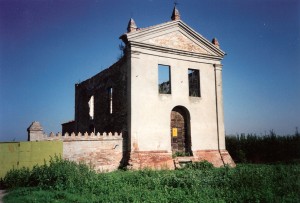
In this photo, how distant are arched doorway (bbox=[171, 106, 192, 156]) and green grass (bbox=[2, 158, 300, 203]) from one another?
173 inches

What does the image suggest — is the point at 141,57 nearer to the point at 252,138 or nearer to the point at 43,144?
the point at 43,144

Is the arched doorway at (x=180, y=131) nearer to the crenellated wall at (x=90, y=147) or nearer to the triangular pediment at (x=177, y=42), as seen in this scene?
the crenellated wall at (x=90, y=147)

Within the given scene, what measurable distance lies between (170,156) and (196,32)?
8.03 metres

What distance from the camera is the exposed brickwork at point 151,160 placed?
13477 millimetres

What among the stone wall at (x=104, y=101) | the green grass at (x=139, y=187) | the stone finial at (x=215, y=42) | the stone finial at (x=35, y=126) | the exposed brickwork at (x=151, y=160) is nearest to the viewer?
the green grass at (x=139, y=187)

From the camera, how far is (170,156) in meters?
14.6

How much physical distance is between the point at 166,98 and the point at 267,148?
413 inches

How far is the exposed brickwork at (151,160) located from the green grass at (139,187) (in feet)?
6.99

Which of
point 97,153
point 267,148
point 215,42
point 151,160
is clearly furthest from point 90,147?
point 267,148

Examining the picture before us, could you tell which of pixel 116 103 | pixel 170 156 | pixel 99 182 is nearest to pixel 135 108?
pixel 116 103

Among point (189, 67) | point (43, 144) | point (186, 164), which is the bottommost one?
point (186, 164)

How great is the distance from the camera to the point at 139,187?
29.6ft

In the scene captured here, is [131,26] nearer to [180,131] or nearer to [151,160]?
[180,131]

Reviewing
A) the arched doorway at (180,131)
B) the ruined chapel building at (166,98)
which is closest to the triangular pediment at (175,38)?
the ruined chapel building at (166,98)
